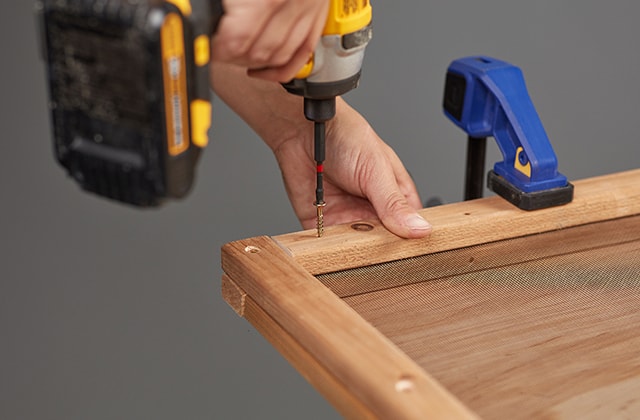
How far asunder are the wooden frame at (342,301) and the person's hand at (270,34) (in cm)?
21

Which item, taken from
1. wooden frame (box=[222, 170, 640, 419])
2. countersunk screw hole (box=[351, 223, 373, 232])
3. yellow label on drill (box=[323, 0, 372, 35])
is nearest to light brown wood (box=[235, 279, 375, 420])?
wooden frame (box=[222, 170, 640, 419])

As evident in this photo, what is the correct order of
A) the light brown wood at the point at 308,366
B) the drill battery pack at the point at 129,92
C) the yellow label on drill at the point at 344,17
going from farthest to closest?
the yellow label on drill at the point at 344,17 → the light brown wood at the point at 308,366 → the drill battery pack at the point at 129,92

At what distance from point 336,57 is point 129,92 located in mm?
336

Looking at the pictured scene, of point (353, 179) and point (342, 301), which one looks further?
point (353, 179)

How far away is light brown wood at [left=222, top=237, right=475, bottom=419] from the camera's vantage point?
2.76 feet

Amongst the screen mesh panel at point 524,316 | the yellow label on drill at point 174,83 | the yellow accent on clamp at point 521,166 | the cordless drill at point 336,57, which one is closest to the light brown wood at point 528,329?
the screen mesh panel at point 524,316

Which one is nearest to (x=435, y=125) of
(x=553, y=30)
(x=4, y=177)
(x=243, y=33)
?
(x=553, y=30)

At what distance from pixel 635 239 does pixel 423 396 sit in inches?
21.3

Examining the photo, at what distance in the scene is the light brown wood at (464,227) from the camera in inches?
45.3

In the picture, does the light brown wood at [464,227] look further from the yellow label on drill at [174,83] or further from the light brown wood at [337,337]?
the yellow label on drill at [174,83]

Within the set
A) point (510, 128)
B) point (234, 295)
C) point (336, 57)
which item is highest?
point (336, 57)

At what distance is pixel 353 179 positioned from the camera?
4.47 ft

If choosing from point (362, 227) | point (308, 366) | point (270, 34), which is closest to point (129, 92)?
point (270, 34)

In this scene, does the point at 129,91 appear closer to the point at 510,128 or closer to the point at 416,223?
the point at 416,223
